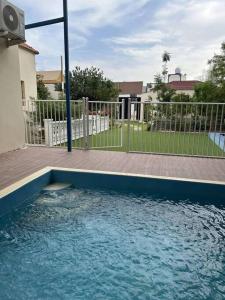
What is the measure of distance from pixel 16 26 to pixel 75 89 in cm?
1532

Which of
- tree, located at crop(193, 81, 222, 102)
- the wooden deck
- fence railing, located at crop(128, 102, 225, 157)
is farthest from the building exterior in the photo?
tree, located at crop(193, 81, 222, 102)

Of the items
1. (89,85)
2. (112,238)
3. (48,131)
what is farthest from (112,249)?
(89,85)

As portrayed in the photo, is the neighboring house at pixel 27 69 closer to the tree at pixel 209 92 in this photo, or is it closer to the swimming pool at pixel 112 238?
the tree at pixel 209 92

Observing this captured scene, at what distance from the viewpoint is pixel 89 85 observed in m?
20.4

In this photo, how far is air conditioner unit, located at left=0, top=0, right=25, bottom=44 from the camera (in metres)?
5.20

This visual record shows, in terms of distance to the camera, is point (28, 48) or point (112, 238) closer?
point (112, 238)

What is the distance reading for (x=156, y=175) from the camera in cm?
→ 458

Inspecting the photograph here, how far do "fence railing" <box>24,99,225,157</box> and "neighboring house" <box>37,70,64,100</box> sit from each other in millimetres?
16708

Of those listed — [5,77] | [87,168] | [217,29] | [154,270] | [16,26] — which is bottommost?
[154,270]

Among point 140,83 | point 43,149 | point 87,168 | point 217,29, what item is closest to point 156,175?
point 87,168

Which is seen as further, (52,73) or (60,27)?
(52,73)

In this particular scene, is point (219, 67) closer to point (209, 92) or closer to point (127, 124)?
point (209, 92)

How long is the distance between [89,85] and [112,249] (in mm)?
18627

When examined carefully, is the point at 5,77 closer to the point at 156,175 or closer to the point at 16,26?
the point at 16,26
